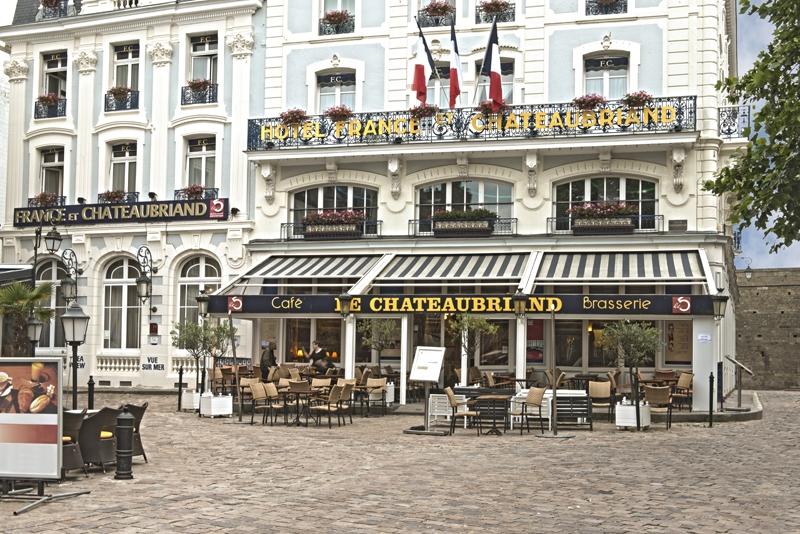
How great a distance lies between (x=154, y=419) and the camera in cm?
1948

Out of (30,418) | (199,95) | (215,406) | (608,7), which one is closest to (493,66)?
(608,7)

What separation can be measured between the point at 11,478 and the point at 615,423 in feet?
38.8

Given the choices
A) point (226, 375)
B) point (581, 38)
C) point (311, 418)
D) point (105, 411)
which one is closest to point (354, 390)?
point (311, 418)

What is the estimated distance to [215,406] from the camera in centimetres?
2031

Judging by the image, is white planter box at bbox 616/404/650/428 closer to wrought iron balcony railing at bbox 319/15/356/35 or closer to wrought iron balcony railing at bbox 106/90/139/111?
wrought iron balcony railing at bbox 319/15/356/35

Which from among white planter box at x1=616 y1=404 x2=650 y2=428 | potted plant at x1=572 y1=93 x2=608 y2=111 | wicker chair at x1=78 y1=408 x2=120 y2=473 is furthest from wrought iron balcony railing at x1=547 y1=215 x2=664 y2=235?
wicker chair at x1=78 y1=408 x2=120 y2=473

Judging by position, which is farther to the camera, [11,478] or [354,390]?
[354,390]

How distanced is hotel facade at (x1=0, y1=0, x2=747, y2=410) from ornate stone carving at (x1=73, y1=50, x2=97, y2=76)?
2.6 inches

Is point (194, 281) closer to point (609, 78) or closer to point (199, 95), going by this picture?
point (199, 95)

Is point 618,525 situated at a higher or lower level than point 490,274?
lower

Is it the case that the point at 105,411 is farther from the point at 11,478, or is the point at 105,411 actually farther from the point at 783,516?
the point at 783,516

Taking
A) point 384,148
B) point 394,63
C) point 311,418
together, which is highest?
point 394,63

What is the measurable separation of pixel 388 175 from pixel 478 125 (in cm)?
280

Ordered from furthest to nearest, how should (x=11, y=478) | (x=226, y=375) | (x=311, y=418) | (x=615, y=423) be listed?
1. (x=226, y=375)
2. (x=311, y=418)
3. (x=615, y=423)
4. (x=11, y=478)
